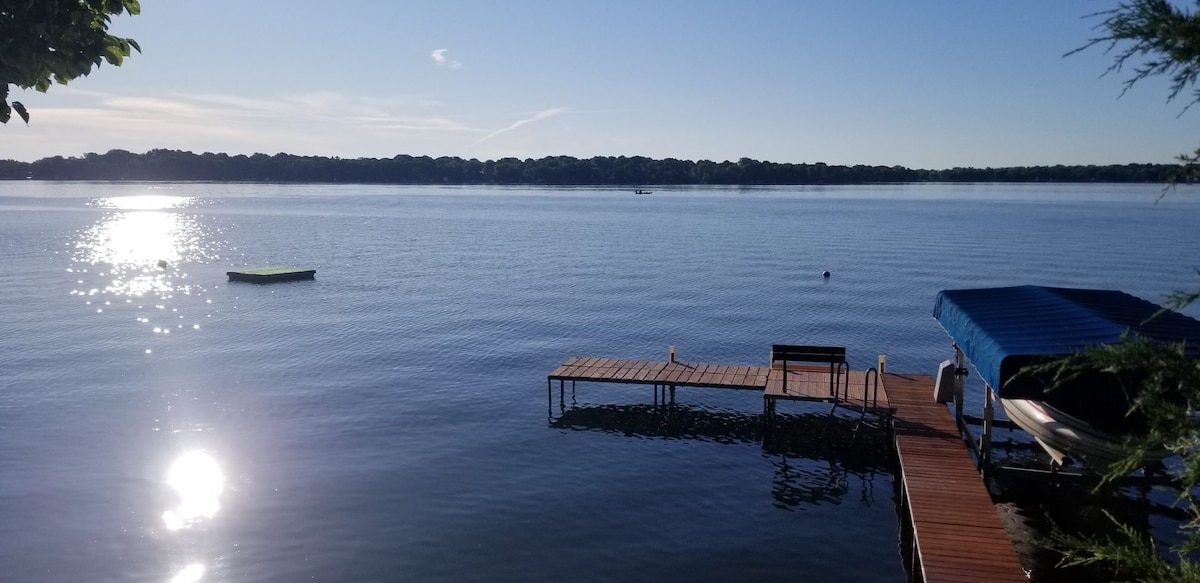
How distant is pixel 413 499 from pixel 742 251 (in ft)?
233

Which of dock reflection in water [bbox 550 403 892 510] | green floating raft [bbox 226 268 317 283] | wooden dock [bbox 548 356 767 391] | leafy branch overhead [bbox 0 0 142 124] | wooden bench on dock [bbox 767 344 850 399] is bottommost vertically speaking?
dock reflection in water [bbox 550 403 892 510]

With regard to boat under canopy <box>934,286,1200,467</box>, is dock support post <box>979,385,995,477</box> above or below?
below

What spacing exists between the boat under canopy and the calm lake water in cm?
492

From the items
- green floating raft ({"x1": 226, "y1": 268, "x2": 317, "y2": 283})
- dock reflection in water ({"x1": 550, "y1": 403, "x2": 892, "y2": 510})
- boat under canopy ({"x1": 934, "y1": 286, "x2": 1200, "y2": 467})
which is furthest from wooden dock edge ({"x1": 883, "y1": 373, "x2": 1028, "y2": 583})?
green floating raft ({"x1": 226, "y1": 268, "x2": 317, "y2": 283})

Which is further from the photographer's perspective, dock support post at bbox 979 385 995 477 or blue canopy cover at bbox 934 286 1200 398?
dock support post at bbox 979 385 995 477

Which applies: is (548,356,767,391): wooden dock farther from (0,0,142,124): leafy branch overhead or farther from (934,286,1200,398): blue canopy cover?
(0,0,142,124): leafy branch overhead

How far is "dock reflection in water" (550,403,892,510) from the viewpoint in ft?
79.4

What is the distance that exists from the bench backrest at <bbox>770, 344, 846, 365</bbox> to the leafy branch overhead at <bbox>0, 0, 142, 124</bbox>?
881 inches

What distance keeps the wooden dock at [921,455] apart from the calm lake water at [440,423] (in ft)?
5.65

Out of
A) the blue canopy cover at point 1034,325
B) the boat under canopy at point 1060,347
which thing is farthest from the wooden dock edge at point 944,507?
the blue canopy cover at point 1034,325

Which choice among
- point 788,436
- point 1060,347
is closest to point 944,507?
point 1060,347

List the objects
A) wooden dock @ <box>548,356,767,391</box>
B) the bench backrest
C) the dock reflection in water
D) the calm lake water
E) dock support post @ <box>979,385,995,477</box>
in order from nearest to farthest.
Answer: the calm lake water < dock support post @ <box>979,385,995,477</box> < the dock reflection in water < the bench backrest < wooden dock @ <box>548,356,767,391</box>

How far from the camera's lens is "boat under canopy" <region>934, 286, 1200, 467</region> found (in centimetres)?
1792

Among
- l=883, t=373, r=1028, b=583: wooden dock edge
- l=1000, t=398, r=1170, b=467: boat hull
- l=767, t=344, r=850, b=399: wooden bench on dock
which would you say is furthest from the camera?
l=767, t=344, r=850, b=399: wooden bench on dock
